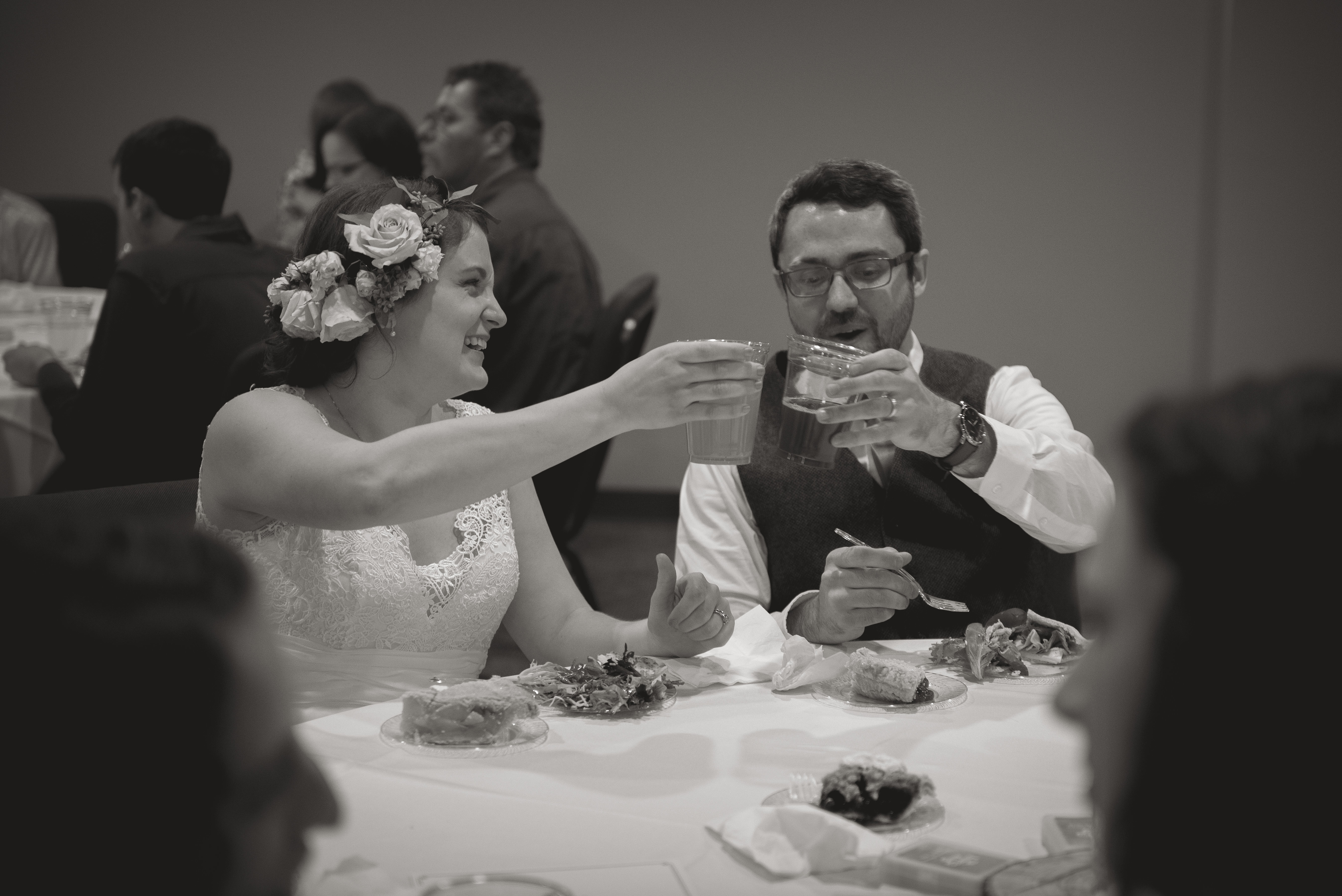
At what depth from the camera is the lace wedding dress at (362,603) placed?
1.97m

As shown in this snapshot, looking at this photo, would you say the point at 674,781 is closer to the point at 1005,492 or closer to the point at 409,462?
the point at 409,462

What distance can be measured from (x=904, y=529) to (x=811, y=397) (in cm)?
66

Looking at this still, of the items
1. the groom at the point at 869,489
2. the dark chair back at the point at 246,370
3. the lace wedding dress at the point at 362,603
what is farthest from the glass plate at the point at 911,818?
the dark chair back at the point at 246,370

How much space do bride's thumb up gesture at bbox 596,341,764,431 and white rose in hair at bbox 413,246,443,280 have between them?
0.48m

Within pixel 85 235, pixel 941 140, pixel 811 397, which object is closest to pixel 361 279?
pixel 811 397

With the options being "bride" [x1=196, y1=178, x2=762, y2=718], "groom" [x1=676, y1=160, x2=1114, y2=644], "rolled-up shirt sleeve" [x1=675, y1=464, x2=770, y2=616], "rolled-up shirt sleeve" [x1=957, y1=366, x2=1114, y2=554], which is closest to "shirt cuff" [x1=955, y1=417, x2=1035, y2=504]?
"rolled-up shirt sleeve" [x1=957, y1=366, x2=1114, y2=554]

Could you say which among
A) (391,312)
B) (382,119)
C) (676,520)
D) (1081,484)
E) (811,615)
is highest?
(382,119)

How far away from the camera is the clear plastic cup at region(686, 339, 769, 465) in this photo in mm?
1788

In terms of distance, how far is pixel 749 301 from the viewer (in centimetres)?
636

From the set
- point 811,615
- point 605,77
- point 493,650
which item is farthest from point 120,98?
point 811,615

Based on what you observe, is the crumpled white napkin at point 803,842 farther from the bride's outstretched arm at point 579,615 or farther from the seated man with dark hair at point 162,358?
the seated man with dark hair at point 162,358

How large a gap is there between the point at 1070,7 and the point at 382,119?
3288 mm

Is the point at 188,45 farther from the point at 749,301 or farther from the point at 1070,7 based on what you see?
the point at 1070,7

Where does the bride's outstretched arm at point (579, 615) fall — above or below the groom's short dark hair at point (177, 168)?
below
